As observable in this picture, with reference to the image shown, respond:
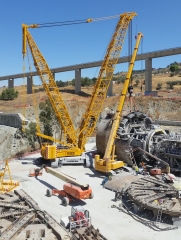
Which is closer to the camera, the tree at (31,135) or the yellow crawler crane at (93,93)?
the yellow crawler crane at (93,93)

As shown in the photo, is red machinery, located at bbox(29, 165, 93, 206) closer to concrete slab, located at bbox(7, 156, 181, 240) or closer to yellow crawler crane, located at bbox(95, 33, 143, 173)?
concrete slab, located at bbox(7, 156, 181, 240)

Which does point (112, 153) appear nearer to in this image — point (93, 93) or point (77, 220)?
point (93, 93)

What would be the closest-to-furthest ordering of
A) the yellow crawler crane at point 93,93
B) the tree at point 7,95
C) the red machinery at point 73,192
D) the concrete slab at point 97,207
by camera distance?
the concrete slab at point 97,207
the red machinery at point 73,192
the yellow crawler crane at point 93,93
the tree at point 7,95

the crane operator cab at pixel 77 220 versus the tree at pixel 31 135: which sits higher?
the tree at pixel 31 135

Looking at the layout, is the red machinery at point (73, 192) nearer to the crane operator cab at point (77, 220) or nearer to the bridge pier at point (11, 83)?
the crane operator cab at point (77, 220)

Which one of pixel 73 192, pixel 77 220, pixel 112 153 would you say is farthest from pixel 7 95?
pixel 77 220

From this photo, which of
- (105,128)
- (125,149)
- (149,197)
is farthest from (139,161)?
(149,197)

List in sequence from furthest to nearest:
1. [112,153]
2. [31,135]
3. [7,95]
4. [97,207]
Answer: [7,95] → [31,135] → [112,153] → [97,207]

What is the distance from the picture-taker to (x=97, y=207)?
18969 millimetres

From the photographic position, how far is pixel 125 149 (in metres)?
27.8

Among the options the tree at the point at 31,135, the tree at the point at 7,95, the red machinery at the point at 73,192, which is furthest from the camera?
the tree at the point at 7,95

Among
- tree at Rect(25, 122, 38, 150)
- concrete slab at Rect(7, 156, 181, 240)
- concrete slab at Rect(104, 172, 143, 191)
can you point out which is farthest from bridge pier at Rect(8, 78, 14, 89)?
concrete slab at Rect(104, 172, 143, 191)

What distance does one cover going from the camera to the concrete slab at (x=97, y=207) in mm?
15242

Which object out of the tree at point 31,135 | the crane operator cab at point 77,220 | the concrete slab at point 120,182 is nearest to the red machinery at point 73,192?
the concrete slab at point 120,182
